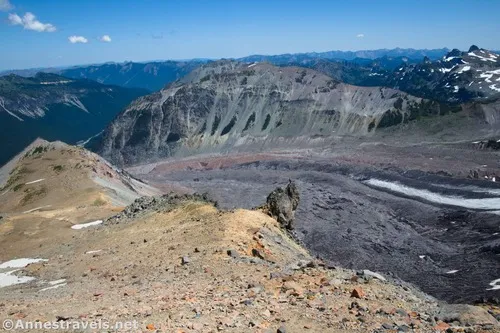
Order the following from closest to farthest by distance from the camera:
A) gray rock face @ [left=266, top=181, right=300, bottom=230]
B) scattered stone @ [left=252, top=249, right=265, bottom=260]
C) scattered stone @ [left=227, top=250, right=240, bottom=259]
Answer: scattered stone @ [left=227, top=250, right=240, bottom=259] → scattered stone @ [left=252, top=249, right=265, bottom=260] → gray rock face @ [left=266, top=181, right=300, bottom=230]

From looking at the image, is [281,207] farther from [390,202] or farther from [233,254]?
[390,202]

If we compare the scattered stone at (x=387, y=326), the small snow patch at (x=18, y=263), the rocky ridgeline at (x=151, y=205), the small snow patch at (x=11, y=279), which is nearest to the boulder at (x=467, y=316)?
the scattered stone at (x=387, y=326)

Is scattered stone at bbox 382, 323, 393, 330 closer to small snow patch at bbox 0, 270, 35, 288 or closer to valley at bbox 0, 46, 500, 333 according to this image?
valley at bbox 0, 46, 500, 333

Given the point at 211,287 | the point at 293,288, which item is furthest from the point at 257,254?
the point at 293,288

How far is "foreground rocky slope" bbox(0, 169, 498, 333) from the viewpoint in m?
14.8

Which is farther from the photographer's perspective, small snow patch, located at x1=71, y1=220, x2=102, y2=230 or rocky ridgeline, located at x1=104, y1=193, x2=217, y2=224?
small snow patch, located at x1=71, y1=220, x2=102, y2=230

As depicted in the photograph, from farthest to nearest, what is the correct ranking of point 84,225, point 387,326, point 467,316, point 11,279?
1. point 84,225
2. point 11,279
3. point 467,316
4. point 387,326

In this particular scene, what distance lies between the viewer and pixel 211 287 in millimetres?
18453

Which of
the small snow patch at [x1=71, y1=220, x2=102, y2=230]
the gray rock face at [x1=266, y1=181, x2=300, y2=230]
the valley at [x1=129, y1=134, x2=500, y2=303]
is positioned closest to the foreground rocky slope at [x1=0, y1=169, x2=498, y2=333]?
the gray rock face at [x1=266, y1=181, x2=300, y2=230]

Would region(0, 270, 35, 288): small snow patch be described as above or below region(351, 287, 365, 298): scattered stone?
below

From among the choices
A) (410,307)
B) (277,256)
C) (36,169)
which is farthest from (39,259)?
(36,169)

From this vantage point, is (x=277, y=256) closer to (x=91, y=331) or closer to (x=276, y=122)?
(x=91, y=331)

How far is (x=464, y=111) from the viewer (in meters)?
167

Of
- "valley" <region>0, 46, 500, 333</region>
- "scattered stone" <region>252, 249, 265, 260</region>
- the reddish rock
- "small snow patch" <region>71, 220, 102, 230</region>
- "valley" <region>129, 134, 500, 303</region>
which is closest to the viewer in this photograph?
the reddish rock
